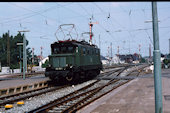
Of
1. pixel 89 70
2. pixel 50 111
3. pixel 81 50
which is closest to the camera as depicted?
pixel 50 111

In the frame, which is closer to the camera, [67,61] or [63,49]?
[67,61]

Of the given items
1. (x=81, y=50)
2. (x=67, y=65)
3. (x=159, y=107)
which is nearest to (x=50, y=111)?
(x=159, y=107)

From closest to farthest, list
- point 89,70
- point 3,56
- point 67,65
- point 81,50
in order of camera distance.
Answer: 1. point 67,65
2. point 81,50
3. point 89,70
4. point 3,56

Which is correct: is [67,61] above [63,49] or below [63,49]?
below

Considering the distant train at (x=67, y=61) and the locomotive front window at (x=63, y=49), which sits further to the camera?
the locomotive front window at (x=63, y=49)

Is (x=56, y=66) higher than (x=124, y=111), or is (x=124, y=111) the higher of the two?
(x=56, y=66)

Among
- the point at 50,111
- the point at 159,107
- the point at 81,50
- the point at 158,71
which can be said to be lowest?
the point at 50,111

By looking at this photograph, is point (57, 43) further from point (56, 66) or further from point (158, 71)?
point (158, 71)

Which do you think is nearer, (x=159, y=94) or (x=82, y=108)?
(x=159, y=94)

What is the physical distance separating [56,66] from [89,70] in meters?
4.92

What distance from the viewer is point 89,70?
77.4 feet

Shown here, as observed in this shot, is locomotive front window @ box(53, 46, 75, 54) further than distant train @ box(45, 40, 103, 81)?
Yes

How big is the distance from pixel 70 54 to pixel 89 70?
471 centimetres

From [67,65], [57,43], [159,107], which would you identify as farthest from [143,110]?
[57,43]
